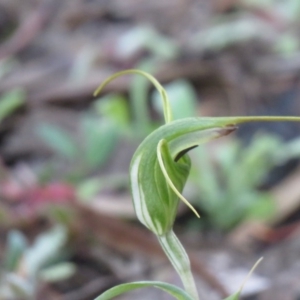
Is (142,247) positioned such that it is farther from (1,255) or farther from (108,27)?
(108,27)

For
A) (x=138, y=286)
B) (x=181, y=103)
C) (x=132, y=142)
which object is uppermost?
(x=138, y=286)

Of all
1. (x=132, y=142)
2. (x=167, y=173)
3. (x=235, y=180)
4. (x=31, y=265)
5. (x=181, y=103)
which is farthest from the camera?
(x=132, y=142)

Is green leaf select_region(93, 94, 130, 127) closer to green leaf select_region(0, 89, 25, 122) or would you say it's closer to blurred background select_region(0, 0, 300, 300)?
blurred background select_region(0, 0, 300, 300)

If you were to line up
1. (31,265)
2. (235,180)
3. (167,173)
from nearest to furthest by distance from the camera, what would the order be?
(167,173) < (31,265) < (235,180)

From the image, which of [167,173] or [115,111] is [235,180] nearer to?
[115,111]

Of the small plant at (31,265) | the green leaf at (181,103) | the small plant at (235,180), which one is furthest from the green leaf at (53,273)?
the green leaf at (181,103)

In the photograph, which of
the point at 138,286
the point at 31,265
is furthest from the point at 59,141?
the point at 138,286

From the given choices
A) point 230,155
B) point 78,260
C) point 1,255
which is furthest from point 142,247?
point 230,155
